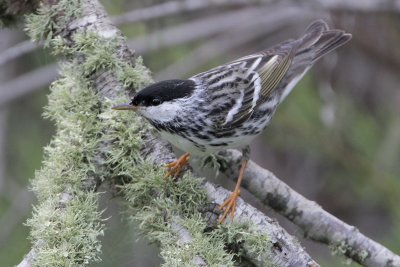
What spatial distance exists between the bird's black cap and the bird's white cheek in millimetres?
27

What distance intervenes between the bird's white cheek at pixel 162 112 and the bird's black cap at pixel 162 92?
0.03 meters

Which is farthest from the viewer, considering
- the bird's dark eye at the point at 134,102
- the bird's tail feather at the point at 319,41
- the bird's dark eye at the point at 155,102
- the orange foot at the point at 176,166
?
the bird's tail feather at the point at 319,41

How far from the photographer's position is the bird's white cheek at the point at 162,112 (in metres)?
3.34

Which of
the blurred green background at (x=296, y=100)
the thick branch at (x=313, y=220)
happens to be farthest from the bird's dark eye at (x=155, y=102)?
the blurred green background at (x=296, y=100)

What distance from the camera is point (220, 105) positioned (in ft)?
12.5

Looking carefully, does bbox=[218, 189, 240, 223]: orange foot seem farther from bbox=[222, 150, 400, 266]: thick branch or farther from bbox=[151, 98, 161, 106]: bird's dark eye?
bbox=[151, 98, 161, 106]: bird's dark eye

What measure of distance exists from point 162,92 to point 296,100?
3015 millimetres

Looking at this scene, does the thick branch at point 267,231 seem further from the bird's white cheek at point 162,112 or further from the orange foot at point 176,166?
the bird's white cheek at point 162,112

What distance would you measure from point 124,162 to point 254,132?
1.12 m

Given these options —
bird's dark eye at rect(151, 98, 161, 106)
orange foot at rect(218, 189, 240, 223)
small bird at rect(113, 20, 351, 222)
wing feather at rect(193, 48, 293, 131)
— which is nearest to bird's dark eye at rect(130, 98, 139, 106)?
small bird at rect(113, 20, 351, 222)

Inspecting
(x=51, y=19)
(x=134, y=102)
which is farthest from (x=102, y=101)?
(x=51, y=19)

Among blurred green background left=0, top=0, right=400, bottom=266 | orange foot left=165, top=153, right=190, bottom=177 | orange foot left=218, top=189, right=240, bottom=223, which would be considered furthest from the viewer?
blurred green background left=0, top=0, right=400, bottom=266

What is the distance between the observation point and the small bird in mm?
3396

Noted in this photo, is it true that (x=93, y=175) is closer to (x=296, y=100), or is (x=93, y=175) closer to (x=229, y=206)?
(x=229, y=206)
